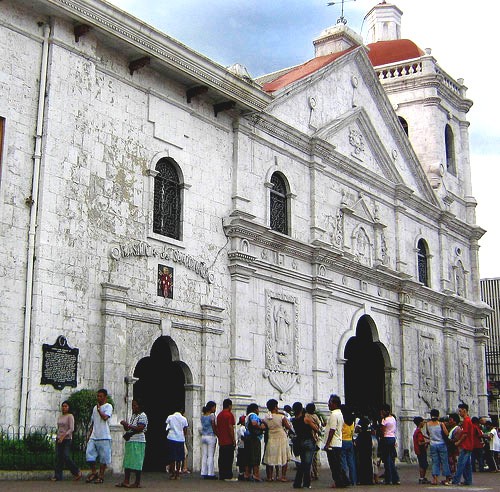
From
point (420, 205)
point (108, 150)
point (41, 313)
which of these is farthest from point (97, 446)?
point (420, 205)

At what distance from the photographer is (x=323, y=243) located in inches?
945

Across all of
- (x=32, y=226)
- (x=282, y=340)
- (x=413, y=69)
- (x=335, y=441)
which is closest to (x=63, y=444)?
(x=32, y=226)

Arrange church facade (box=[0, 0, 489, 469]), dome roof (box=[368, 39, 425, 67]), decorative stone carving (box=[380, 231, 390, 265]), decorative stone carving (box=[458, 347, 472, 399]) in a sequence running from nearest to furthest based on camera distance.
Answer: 1. church facade (box=[0, 0, 489, 469])
2. decorative stone carving (box=[380, 231, 390, 265])
3. decorative stone carving (box=[458, 347, 472, 399])
4. dome roof (box=[368, 39, 425, 67])

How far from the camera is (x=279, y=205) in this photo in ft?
76.9

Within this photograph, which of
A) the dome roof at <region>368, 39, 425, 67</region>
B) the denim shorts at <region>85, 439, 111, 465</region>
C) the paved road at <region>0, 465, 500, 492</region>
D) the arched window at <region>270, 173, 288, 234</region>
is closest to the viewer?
the paved road at <region>0, 465, 500, 492</region>

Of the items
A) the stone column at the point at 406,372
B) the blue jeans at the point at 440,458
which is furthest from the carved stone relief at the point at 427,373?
the blue jeans at the point at 440,458

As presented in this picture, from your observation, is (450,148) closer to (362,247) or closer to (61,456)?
(362,247)

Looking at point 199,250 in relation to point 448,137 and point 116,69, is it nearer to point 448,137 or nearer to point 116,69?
point 116,69

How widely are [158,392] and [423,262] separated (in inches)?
574

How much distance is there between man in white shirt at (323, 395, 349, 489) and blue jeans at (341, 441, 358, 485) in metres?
0.29

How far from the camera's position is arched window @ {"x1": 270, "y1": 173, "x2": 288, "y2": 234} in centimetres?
2312

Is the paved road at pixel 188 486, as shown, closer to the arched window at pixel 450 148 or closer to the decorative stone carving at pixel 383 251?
the decorative stone carving at pixel 383 251

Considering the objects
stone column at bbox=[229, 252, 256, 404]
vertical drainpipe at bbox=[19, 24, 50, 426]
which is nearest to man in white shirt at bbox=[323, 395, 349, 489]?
stone column at bbox=[229, 252, 256, 404]

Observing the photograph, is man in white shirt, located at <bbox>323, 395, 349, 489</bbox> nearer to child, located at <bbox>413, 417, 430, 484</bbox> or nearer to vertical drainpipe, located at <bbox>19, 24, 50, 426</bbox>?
child, located at <bbox>413, 417, 430, 484</bbox>
